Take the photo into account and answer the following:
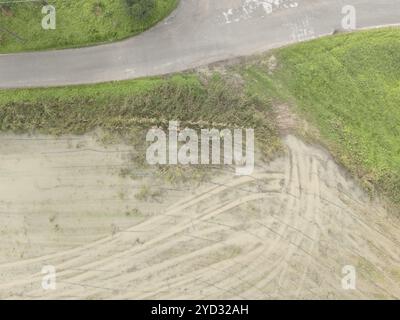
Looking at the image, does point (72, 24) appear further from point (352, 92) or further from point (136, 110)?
point (352, 92)

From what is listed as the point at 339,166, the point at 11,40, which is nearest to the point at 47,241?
the point at 11,40

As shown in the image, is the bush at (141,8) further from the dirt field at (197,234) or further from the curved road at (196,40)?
the dirt field at (197,234)

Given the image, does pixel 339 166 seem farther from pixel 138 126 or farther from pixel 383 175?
pixel 138 126

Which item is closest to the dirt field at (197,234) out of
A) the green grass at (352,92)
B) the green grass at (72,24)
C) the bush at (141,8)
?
the green grass at (352,92)

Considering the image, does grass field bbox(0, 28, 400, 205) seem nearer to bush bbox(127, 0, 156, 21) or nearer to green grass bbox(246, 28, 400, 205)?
green grass bbox(246, 28, 400, 205)

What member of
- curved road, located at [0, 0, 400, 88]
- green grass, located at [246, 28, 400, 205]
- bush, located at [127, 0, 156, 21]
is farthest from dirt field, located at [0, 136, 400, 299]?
bush, located at [127, 0, 156, 21]

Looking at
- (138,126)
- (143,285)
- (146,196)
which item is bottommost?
(143,285)
